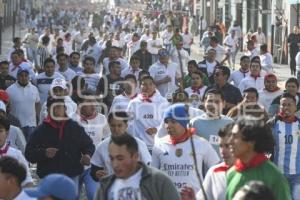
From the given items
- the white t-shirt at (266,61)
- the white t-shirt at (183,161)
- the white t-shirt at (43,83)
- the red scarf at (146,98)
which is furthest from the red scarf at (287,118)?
the white t-shirt at (266,61)

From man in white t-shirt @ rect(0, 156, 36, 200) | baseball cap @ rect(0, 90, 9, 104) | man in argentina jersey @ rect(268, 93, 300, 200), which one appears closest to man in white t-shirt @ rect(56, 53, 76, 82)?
baseball cap @ rect(0, 90, 9, 104)

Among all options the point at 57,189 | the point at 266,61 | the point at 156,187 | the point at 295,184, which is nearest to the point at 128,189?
the point at 156,187

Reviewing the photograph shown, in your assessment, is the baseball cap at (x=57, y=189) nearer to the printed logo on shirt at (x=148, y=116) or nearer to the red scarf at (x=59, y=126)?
the red scarf at (x=59, y=126)

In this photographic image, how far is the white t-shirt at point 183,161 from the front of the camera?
26.4 ft

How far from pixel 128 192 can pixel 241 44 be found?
35.7 m

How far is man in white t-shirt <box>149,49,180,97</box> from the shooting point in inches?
643

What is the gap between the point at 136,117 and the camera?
37.7ft

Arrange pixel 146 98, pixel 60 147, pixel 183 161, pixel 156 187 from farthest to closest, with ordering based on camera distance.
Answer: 1. pixel 146 98
2. pixel 60 147
3. pixel 183 161
4. pixel 156 187

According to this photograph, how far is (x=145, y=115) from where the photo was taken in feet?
38.0

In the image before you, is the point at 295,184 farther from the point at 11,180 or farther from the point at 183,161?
the point at 11,180

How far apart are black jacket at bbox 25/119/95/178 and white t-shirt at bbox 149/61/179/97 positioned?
7.16 m

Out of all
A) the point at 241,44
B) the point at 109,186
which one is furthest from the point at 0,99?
the point at 241,44

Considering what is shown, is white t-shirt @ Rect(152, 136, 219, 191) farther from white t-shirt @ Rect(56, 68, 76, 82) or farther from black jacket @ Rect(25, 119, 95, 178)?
white t-shirt @ Rect(56, 68, 76, 82)

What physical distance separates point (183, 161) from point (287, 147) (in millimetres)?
1825
